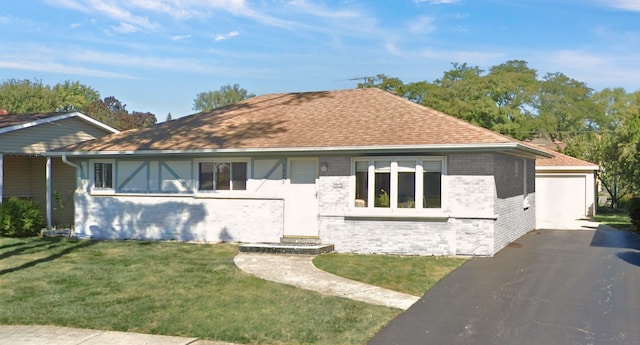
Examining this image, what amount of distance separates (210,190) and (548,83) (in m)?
60.4

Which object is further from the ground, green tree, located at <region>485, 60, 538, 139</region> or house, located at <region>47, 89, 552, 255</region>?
green tree, located at <region>485, 60, 538, 139</region>

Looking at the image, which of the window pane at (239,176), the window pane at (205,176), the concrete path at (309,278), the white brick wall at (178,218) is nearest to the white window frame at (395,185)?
the concrete path at (309,278)

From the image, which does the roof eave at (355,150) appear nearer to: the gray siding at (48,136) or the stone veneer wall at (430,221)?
the stone veneer wall at (430,221)

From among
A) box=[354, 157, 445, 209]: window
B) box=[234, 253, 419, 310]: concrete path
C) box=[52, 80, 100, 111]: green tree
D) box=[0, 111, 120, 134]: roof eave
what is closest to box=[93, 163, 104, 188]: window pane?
box=[0, 111, 120, 134]: roof eave

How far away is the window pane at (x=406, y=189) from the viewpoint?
1371 centimetres

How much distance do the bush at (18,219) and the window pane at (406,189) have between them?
12.3 meters

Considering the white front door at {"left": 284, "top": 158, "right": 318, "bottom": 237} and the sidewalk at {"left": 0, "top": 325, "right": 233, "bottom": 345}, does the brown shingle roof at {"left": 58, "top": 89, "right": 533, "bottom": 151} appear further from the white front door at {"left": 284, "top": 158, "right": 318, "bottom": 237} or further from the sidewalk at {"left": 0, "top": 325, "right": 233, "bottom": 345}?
the sidewalk at {"left": 0, "top": 325, "right": 233, "bottom": 345}

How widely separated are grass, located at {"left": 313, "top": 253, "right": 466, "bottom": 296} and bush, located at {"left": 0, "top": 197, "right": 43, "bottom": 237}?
10.5m

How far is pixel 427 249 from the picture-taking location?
44.8 feet

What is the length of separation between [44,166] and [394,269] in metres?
16.2

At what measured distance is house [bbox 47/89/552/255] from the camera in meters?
13.5

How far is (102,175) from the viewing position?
1741cm

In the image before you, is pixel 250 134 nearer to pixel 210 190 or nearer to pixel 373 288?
pixel 210 190

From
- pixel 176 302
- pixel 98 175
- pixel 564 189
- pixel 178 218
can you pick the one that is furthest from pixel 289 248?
pixel 564 189
